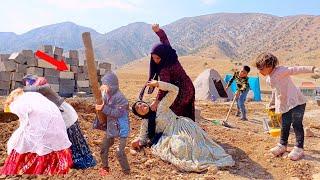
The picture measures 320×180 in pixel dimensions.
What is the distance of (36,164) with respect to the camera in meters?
4.77

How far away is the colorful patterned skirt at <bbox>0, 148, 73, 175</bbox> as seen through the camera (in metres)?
4.75

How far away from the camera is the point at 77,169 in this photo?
504cm

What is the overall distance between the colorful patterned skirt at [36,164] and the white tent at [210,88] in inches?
493

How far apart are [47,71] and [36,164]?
33.8 feet

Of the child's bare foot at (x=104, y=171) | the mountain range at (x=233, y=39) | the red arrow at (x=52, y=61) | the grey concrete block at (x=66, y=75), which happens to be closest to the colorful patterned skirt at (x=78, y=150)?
the child's bare foot at (x=104, y=171)

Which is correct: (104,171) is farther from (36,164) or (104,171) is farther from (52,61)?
(52,61)

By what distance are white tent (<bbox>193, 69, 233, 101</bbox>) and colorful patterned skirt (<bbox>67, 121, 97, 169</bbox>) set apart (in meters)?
12.0

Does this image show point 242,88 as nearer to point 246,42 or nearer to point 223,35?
point 246,42

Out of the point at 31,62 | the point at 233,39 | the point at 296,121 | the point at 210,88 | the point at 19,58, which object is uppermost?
the point at 233,39

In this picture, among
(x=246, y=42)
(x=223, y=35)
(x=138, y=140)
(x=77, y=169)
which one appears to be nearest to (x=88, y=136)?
(x=138, y=140)

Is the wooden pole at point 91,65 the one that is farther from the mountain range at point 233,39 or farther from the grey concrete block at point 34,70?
the mountain range at point 233,39

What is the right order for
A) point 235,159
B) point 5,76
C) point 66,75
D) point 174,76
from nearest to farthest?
point 235,159 < point 174,76 < point 5,76 < point 66,75

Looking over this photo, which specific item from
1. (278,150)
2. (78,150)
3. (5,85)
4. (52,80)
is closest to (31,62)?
(52,80)

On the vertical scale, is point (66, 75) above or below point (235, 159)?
above
